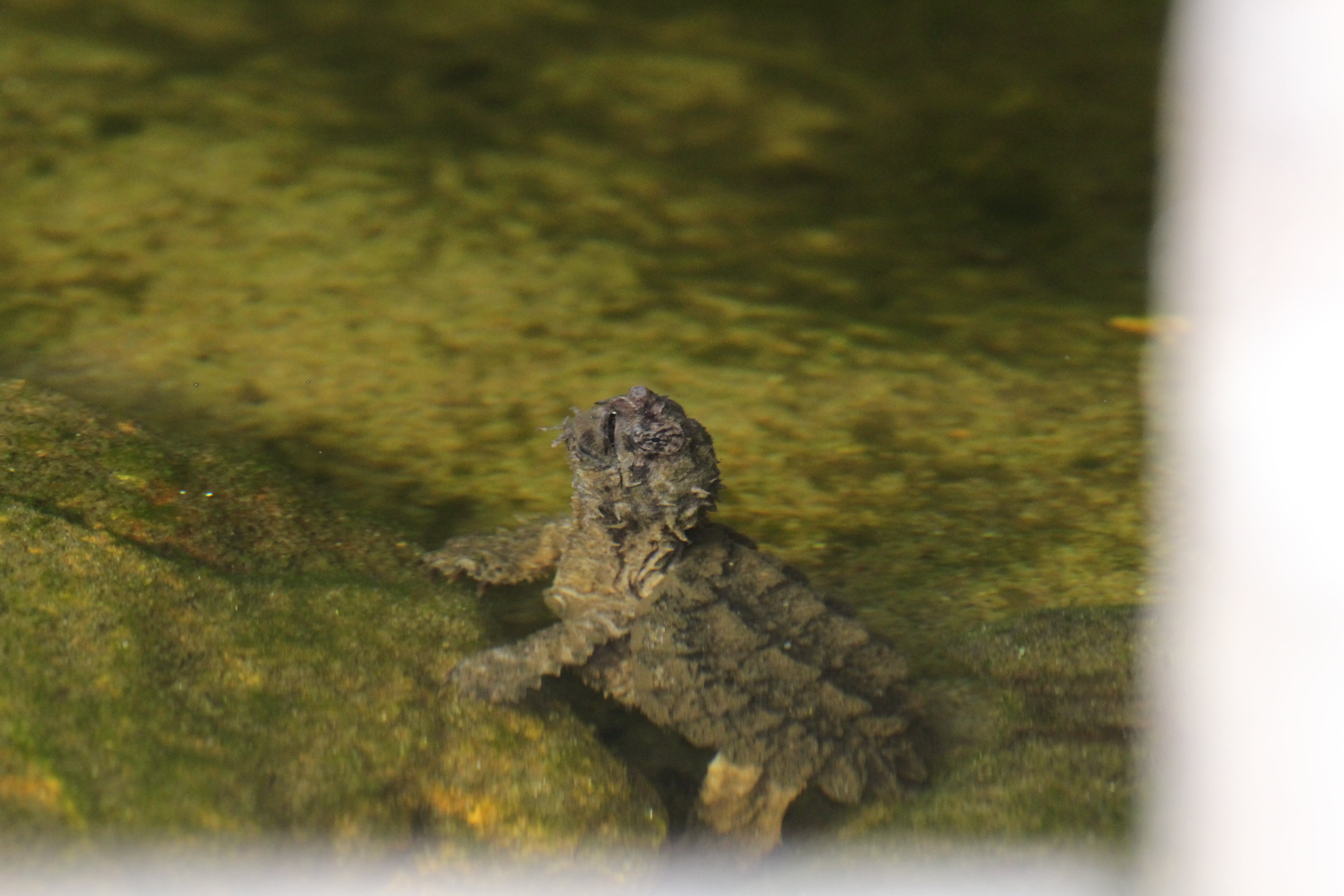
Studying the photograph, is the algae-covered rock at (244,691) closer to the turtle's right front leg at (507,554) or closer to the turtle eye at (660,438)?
the turtle's right front leg at (507,554)

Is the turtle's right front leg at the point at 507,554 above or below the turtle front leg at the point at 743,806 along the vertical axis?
above

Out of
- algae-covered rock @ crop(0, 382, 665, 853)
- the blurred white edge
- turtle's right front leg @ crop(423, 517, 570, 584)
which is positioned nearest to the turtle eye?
turtle's right front leg @ crop(423, 517, 570, 584)

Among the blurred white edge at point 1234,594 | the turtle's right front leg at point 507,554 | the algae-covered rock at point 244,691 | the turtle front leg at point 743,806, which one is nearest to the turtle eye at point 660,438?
the turtle's right front leg at point 507,554

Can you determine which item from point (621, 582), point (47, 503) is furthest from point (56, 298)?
point (621, 582)

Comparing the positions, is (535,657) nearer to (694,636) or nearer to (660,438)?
(694,636)

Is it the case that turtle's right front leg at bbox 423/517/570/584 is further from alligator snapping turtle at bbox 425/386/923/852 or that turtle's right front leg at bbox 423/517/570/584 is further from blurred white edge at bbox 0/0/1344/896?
blurred white edge at bbox 0/0/1344/896

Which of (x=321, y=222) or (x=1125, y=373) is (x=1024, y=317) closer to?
(x=1125, y=373)
